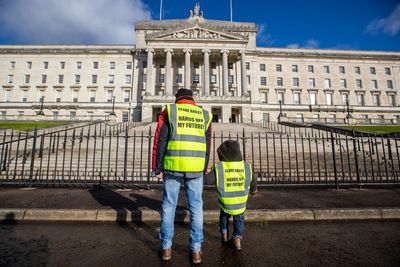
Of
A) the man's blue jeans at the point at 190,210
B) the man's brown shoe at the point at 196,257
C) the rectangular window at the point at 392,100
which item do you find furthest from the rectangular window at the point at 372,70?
the man's brown shoe at the point at 196,257

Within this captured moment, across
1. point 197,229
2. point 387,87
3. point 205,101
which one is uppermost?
point 387,87

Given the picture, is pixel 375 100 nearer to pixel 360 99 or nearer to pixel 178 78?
pixel 360 99

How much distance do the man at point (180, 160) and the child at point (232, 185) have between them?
1.16 feet

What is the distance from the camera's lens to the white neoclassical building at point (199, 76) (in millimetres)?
42812

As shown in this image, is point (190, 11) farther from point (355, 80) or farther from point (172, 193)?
point (172, 193)

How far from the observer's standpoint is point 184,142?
2844mm

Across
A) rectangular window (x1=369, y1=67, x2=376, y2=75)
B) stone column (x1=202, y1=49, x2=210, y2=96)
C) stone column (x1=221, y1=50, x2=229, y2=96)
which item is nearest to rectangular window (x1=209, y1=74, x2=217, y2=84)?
stone column (x1=221, y1=50, x2=229, y2=96)

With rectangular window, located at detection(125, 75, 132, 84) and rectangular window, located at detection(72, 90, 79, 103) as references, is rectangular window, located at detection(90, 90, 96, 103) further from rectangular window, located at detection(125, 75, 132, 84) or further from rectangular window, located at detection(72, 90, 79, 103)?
rectangular window, located at detection(125, 75, 132, 84)

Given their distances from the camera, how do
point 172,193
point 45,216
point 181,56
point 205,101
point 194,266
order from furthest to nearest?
point 181,56, point 205,101, point 45,216, point 172,193, point 194,266

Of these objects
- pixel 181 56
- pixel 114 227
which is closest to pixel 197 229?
pixel 114 227

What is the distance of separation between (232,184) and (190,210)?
0.74 m

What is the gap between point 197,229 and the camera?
267 centimetres

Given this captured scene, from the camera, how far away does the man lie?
2.73 metres

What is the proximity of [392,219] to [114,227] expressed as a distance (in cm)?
545
